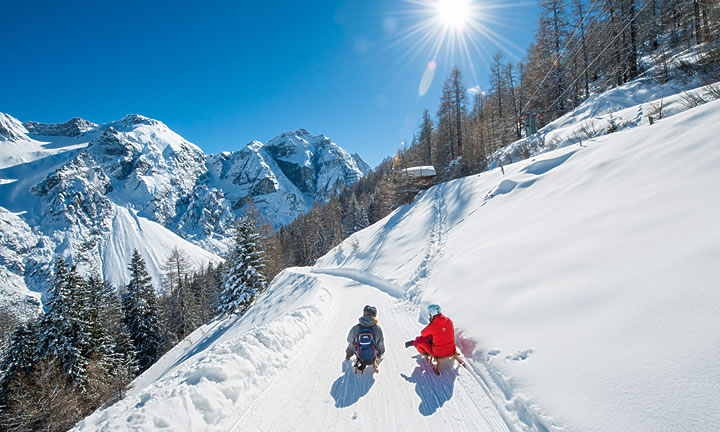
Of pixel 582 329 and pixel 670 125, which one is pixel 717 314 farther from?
pixel 670 125

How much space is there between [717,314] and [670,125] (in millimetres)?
6805

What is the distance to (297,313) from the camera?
25.6ft

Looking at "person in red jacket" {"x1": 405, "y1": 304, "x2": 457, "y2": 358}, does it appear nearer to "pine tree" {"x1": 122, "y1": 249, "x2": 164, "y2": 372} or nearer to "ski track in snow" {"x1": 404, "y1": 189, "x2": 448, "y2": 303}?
"ski track in snow" {"x1": 404, "y1": 189, "x2": 448, "y2": 303}

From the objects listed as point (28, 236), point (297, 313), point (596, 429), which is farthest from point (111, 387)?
point (28, 236)

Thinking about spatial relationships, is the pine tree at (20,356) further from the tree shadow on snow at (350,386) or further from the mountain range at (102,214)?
the mountain range at (102,214)

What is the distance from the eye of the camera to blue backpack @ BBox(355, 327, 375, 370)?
4.54m

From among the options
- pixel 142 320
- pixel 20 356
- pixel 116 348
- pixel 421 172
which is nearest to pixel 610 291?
pixel 421 172

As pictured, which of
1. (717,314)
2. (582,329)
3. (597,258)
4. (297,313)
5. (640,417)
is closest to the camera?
(640,417)

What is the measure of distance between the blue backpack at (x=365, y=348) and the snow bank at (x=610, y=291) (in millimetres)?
1766

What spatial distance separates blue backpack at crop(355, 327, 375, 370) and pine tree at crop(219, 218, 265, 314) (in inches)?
742

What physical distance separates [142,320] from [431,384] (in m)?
33.8

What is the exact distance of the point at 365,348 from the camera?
180 inches

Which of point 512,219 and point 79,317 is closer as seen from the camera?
point 512,219

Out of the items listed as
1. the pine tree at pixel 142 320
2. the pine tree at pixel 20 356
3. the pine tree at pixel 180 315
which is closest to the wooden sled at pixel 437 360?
the pine tree at pixel 20 356
